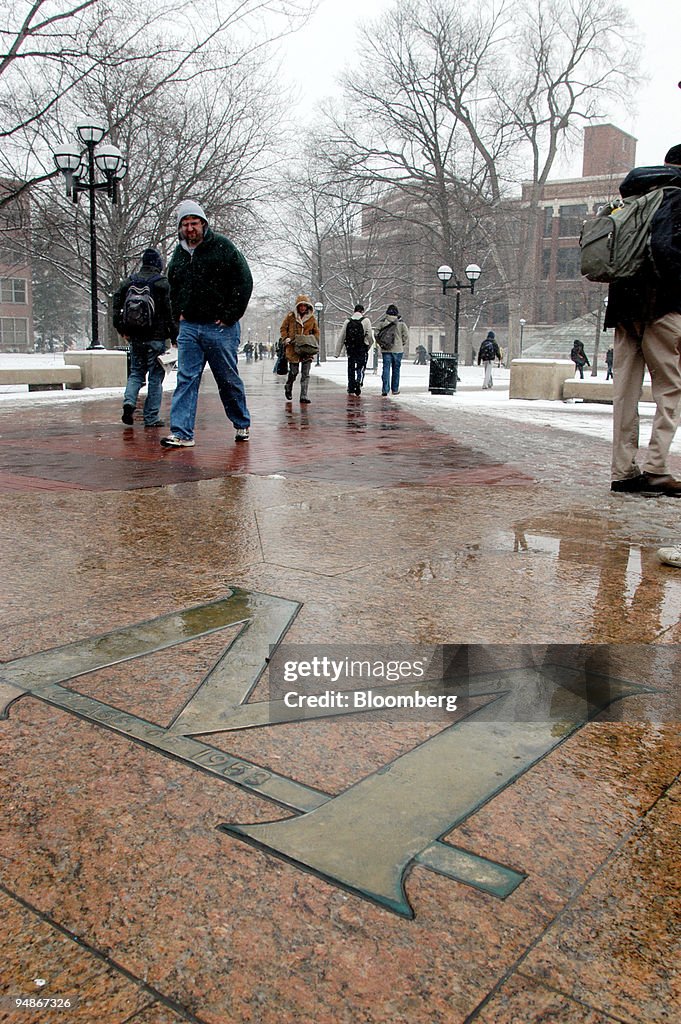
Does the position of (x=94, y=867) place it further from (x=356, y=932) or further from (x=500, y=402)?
(x=500, y=402)

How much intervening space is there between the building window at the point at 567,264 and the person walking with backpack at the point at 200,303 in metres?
88.4

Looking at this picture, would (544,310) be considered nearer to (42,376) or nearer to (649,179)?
(42,376)

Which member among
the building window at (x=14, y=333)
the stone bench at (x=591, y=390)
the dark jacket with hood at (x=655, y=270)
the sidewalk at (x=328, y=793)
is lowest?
the sidewalk at (x=328, y=793)

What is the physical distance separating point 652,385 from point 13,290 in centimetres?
8409

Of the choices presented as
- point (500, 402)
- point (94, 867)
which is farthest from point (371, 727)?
point (500, 402)

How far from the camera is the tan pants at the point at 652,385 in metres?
4.94

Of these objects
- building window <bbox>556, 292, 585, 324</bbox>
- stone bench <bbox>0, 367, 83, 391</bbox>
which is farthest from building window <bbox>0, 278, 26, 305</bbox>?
stone bench <bbox>0, 367, 83, 391</bbox>

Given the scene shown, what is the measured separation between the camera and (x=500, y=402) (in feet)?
50.9

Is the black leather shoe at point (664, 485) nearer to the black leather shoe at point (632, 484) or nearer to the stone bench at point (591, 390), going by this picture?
the black leather shoe at point (632, 484)

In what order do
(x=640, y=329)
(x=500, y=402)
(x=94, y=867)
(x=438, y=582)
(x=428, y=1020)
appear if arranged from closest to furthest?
(x=428, y=1020) < (x=94, y=867) < (x=438, y=582) < (x=640, y=329) < (x=500, y=402)

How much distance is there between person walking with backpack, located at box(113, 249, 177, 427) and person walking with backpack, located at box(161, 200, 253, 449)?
5.49 feet

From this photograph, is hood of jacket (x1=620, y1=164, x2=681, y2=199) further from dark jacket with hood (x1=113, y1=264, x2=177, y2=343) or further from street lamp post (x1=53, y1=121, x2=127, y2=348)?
street lamp post (x1=53, y1=121, x2=127, y2=348)

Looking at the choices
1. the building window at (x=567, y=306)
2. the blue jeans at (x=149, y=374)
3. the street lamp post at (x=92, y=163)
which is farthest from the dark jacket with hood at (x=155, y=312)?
the building window at (x=567, y=306)

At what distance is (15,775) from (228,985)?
2.50 ft
